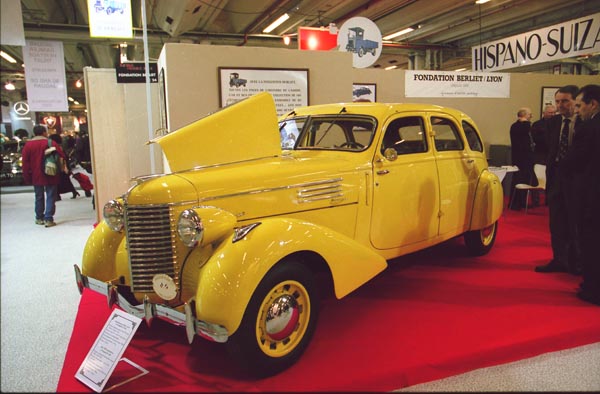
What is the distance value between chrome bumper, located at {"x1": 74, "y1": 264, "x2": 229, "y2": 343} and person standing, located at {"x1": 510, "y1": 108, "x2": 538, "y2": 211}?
6.45m

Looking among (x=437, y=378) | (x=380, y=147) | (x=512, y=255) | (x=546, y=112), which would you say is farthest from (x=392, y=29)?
(x=437, y=378)

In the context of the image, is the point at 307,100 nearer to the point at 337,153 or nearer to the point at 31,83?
the point at 337,153

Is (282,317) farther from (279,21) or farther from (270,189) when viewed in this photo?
(279,21)

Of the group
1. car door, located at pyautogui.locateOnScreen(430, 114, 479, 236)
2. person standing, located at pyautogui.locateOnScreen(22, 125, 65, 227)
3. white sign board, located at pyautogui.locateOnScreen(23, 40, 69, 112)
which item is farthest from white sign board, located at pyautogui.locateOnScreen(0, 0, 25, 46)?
person standing, located at pyautogui.locateOnScreen(22, 125, 65, 227)

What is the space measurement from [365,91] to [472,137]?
3.61 meters

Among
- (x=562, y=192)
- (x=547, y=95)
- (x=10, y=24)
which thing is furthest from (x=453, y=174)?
(x=547, y=95)

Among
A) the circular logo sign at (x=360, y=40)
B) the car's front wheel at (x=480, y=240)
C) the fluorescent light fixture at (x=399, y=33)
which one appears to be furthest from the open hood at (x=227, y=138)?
the fluorescent light fixture at (x=399, y=33)

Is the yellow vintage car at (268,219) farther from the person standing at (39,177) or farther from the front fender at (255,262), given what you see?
the person standing at (39,177)

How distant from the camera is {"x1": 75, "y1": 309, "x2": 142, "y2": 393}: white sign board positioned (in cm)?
228

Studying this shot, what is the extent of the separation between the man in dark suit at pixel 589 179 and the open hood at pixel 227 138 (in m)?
2.40

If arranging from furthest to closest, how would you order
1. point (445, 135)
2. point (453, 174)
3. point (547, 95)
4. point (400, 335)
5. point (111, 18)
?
point (547, 95)
point (111, 18)
point (445, 135)
point (453, 174)
point (400, 335)

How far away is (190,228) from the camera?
2430 mm

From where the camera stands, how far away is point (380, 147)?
347cm

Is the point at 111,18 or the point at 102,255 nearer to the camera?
the point at 102,255
